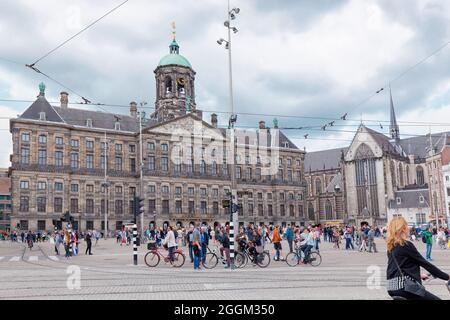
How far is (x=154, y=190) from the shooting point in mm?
63906

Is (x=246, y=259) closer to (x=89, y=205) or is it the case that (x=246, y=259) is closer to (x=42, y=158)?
(x=89, y=205)

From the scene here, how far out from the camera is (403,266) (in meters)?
4.86

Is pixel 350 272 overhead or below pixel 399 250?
below

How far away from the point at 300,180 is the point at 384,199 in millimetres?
18956

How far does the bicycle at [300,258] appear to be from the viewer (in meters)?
17.5

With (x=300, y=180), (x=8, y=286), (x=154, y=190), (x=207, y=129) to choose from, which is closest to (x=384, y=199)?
(x=300, y=180)

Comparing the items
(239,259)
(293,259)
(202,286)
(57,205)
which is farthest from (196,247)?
(57,205)

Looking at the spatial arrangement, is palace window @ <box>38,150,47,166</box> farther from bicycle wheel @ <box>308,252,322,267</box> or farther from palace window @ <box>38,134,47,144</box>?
bicycle wheel @ <box>308,252,322,267</box>

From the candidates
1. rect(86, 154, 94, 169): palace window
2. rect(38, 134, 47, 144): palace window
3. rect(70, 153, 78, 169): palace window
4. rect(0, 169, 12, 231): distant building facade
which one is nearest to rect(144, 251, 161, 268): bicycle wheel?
rect(38, 134, 47, 144): palace window

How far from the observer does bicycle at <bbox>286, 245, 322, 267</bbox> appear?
57.3 feet

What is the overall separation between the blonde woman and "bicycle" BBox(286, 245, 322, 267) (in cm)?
1280

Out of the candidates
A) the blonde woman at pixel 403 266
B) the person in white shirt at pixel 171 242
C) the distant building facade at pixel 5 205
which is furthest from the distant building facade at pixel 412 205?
the blonde woman at pixel 403 266
